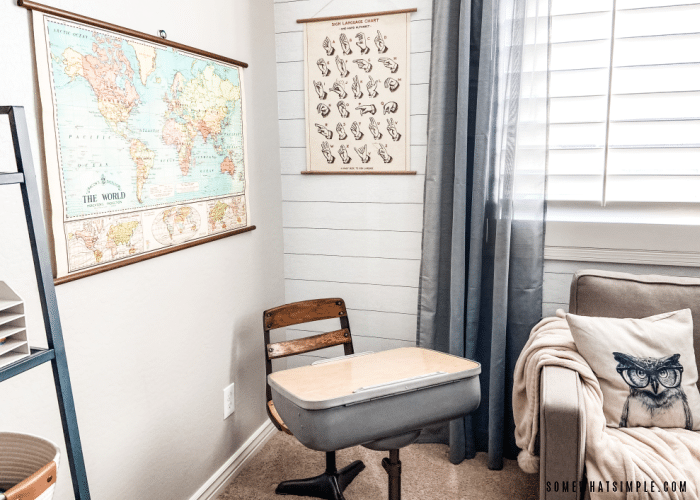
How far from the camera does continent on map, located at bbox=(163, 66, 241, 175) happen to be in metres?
1.85

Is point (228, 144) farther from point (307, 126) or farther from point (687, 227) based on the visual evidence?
point (687, 227)

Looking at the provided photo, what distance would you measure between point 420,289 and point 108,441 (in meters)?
1.35

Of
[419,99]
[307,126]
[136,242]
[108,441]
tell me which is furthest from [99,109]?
[419,99]

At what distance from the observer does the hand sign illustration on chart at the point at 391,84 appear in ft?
7.84

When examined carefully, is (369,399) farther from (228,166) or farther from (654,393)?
(228,166)

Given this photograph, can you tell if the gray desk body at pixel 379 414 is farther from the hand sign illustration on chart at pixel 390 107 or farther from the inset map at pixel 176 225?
the hand sign illustration on chart at pixel 390 107

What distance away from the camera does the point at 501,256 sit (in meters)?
2.20

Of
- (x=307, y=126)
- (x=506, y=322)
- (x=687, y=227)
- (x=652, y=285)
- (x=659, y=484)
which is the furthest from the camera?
(x=307, y=126)

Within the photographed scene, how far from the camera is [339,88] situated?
2.47 m

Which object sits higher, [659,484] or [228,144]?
[228,144]

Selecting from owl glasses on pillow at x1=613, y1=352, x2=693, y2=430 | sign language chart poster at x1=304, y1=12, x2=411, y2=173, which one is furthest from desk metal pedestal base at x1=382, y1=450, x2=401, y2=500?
sign language chart poster at x1=304, y1=12, x2=411, y2=173

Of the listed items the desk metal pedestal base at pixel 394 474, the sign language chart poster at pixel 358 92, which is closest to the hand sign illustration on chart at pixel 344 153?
the sign language chart poster at pixel 358 92

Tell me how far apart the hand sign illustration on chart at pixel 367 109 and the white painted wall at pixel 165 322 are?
1.38 ft

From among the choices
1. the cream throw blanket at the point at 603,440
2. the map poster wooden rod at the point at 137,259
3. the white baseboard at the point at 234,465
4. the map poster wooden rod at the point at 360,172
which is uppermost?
the map poster wooden rod at the point at 360,172
